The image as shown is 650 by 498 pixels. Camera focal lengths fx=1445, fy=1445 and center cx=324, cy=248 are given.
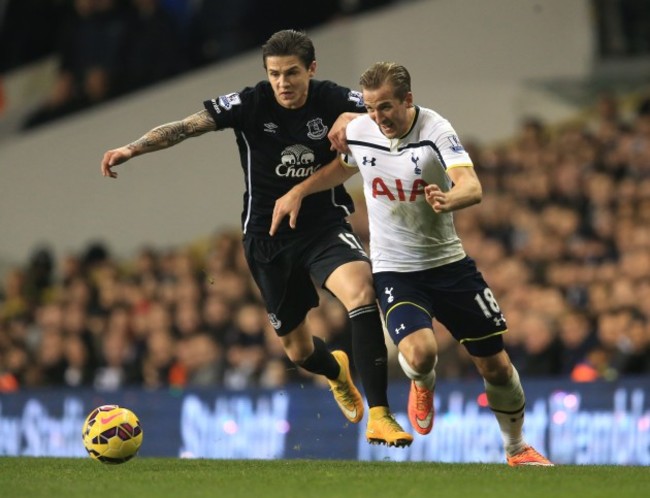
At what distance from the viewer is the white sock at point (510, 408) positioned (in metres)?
9.19

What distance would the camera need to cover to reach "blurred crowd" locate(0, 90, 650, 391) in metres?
12.5

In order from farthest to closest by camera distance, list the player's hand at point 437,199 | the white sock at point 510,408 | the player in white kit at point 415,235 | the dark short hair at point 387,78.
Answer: the white sock at point 510,408 < the player in white kit at point 415,235 < the dark short hair at point 387,78 < the player's hand at point 437,199

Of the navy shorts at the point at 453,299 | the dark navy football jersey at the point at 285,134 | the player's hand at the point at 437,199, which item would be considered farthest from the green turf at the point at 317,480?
the dark navy football jersey at the point at 285,134

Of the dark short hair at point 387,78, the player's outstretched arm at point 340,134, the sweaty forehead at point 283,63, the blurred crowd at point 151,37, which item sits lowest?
the player's outstretched arm at point 340,134

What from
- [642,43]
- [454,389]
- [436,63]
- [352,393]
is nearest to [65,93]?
[436,63]

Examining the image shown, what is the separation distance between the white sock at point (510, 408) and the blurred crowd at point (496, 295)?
2.65m

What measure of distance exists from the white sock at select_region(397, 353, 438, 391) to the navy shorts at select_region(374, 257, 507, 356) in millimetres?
260

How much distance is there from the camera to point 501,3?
58.3 feet

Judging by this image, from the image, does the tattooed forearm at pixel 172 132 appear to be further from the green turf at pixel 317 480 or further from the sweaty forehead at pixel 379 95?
the green turf at pixel 317 480

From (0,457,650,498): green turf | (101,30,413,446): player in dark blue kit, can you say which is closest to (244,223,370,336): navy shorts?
(101,30,413,446): player in dark blue kit

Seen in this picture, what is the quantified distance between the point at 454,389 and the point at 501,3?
6.79 m

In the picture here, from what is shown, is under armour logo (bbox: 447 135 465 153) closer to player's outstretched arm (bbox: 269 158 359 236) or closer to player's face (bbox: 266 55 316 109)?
player's outstretched arm (bbox: 269 158 359 236)

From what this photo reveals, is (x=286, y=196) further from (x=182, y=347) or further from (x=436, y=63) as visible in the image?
(x=436, y=63)

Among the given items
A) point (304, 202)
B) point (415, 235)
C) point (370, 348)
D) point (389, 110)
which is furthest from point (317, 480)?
point (389, 110)
